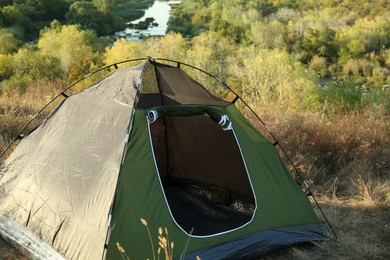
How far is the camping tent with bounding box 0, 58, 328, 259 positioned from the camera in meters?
3.48

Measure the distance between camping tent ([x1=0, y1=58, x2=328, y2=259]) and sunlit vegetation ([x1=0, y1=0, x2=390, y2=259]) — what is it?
479 millimetres

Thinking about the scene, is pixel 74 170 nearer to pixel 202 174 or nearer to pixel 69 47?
pixel 202 174

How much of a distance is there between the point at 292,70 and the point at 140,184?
15.5m

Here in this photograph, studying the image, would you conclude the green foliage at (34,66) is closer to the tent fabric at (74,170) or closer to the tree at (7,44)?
the tree at (7,44)

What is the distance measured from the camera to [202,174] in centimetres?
534

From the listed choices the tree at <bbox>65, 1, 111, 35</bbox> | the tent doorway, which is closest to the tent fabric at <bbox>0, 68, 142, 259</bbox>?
the tent doorway

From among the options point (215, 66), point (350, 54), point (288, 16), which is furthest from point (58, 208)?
point (288, 16)

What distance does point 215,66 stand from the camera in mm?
23156

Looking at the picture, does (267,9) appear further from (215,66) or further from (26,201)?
(26,201)

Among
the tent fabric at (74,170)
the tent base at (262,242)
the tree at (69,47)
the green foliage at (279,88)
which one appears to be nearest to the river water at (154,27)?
the tree at (69,47)

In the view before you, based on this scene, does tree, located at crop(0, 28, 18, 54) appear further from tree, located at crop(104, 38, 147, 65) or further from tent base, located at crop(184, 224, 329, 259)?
tent base, located at crop(184, 224, 329, 259)

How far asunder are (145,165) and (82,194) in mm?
532

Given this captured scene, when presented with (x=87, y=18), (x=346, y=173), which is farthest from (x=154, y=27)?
(x=346, y=173)

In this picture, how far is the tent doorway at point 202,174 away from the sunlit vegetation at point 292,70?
0.89 metres
